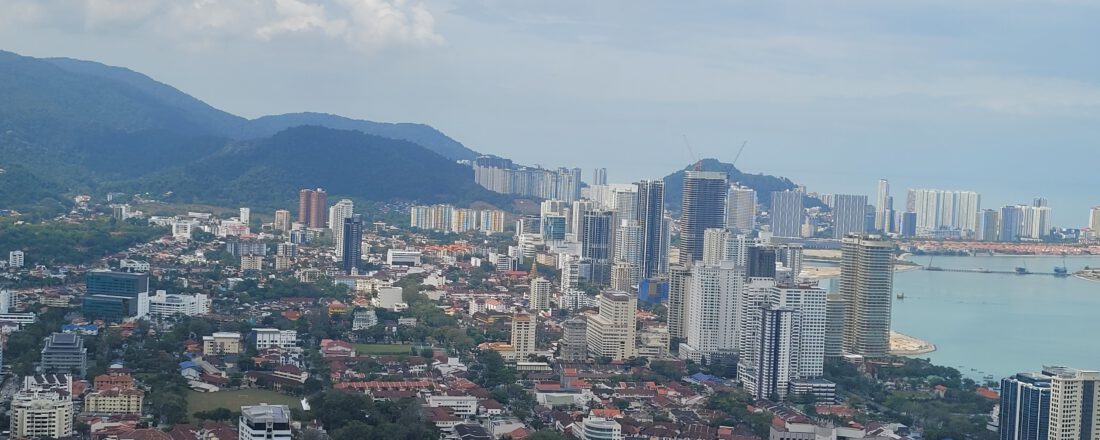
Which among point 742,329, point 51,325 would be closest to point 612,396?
point 742,329

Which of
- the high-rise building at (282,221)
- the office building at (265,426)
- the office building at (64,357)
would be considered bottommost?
the office building at (64,357)

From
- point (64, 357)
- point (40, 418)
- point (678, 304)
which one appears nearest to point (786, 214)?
point (678, 304)

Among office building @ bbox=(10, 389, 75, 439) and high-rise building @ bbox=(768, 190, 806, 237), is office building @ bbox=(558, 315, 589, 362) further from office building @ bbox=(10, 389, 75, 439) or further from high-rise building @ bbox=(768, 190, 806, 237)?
high-rise building @ bbox=(768, 190, 806, 237)

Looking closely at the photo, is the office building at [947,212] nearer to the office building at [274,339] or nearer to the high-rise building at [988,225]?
the high-rise building at [988,225]

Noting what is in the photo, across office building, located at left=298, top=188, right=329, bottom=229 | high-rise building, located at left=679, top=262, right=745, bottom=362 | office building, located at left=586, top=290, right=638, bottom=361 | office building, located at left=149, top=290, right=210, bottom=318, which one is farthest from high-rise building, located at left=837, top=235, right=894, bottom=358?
office building, located at left=298, top=188, right=329, bottom=229

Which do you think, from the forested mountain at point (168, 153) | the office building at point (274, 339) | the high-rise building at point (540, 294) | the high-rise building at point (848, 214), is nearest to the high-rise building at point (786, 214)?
the high-rise building at point (848, 214)

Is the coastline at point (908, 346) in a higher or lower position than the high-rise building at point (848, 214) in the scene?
lower
